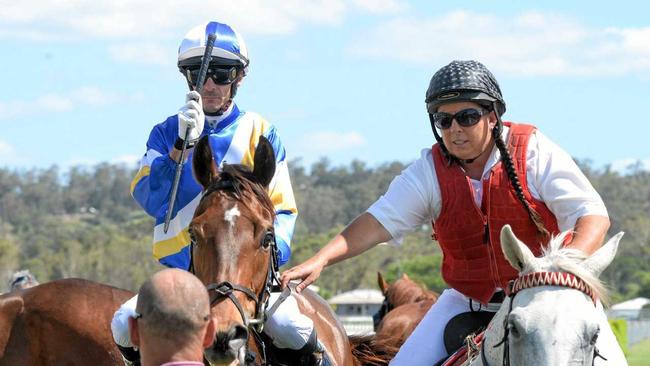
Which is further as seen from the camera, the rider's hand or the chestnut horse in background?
the chestnut horse in background

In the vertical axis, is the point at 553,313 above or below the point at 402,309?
above

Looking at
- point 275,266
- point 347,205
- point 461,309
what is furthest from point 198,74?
point 347,205

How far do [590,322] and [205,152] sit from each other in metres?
2.50

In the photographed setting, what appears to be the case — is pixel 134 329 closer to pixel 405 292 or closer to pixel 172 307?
pixel 172 307

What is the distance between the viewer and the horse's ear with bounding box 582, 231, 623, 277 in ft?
17.6

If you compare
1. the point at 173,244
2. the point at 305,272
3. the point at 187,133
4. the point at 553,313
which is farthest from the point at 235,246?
the point at 553,313

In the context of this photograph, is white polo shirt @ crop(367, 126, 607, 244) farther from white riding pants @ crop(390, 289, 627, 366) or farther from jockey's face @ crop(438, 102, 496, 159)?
white riding pants @ crop(390, 289, 627, 366)

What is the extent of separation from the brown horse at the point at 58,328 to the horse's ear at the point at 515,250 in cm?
441

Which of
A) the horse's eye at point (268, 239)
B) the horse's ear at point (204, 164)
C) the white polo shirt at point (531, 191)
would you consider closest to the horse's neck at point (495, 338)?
the white polo shirt at point (531, 191)

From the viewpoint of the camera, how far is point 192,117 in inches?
272

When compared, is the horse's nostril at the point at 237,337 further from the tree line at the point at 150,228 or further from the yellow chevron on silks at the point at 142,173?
the tree line at the point at 150,228

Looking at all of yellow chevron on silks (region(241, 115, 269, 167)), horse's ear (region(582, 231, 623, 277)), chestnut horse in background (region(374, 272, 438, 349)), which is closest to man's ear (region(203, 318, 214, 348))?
horse's ear (region(582, 231, 623, 277))

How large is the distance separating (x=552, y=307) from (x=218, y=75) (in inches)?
117

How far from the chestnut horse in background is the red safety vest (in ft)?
10.2
